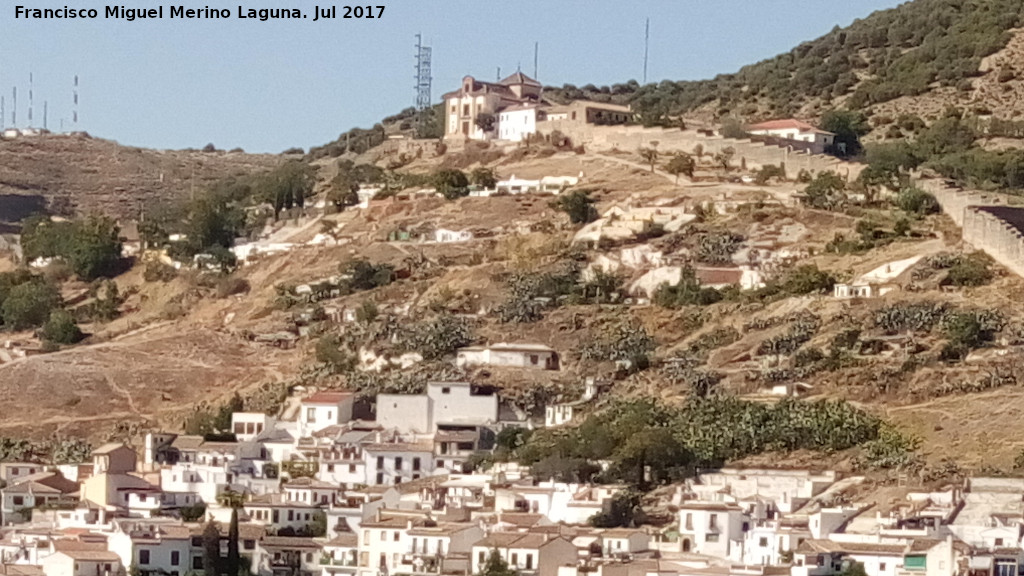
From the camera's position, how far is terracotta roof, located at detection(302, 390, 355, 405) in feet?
173

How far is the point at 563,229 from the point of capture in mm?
64625

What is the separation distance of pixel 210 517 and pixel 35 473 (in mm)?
6029

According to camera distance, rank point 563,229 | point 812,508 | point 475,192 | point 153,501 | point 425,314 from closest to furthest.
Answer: point 812,508, point 153,501, point 425,314, point 563,229, point 475,192

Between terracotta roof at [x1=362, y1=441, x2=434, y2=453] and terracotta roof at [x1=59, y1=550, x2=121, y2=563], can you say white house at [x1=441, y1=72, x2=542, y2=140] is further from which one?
terracotta roof at [x1=59, y1=550, x2=121, y2=563]

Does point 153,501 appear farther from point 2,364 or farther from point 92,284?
point 92,284

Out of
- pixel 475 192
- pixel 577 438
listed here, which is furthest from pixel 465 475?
pixel 475 192

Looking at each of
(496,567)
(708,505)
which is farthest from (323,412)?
(496,567)

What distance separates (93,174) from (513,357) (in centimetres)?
5085

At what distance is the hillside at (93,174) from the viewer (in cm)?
9812

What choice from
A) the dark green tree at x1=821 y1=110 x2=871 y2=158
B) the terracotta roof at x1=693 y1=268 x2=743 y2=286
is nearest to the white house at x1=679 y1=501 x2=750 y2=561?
the terracotta roof at x1=693 y1=268 x2=743 y2=286

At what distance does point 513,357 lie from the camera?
54.4m

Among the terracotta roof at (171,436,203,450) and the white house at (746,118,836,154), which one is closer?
the terracotta roof at (171,436,203,450)

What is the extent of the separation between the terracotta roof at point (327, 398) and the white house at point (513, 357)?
272 centimetres

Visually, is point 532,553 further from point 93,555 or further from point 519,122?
point 519,122
